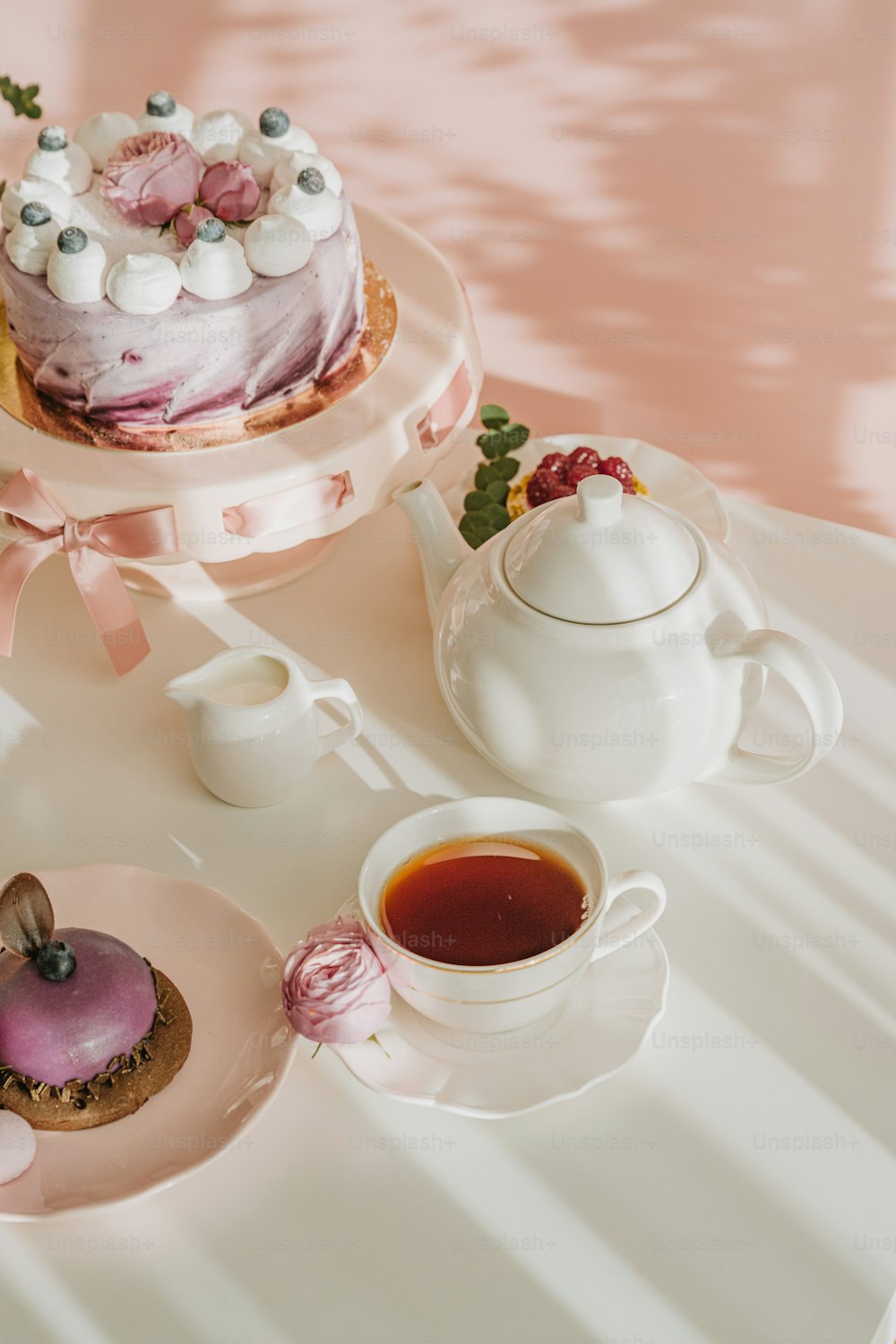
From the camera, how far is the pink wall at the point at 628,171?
1641 mm

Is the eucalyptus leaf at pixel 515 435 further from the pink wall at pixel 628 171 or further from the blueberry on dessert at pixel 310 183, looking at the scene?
the pink wall at pixel 628 171

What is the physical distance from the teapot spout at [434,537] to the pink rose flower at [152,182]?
0.33 metres

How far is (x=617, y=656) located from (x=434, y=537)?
238 mm

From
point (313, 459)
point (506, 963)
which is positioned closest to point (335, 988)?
point (506, 963)

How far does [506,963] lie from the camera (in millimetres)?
844

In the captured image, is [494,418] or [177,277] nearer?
[177,277]

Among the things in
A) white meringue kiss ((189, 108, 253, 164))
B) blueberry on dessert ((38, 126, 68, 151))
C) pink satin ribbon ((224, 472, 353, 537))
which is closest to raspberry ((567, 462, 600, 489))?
pink satin ribbon ((224, 472, 353, 537))

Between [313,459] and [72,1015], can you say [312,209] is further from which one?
[72,1015]

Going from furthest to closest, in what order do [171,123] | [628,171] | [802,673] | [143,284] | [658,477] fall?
[628,171] → [658,477] → [171,123] → [143,284] → [802,673]

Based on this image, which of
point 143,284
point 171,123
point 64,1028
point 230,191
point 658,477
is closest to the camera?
point 64,1028

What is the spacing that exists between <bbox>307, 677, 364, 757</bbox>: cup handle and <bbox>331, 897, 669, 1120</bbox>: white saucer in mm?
268

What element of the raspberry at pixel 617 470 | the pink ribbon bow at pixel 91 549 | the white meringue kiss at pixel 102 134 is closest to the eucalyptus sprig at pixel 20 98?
the white meringue kiss at pixel 102 134

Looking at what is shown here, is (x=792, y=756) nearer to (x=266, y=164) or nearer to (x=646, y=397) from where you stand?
(x=266, y=164)

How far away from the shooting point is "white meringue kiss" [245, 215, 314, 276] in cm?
109
